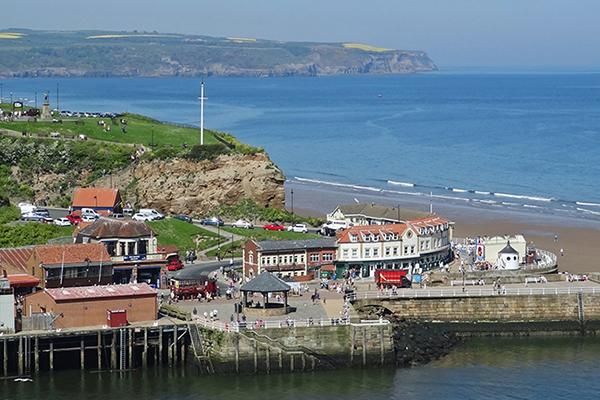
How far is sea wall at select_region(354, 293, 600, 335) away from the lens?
68.0 metres

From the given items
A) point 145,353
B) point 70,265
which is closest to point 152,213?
point 70,265

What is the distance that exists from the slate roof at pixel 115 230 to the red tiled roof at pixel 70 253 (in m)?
2.69

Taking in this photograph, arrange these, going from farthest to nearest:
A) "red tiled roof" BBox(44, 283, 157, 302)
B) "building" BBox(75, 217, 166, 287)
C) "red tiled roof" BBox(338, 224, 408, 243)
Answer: "red tiled roof" BBox(338, 224, 408, 243) → "building" BBox(75, 217, 166, 287) → "red tiled roof" BBox(44, 283, 157, 302)

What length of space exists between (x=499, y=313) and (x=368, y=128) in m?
124

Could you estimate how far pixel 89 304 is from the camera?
60.5 meters

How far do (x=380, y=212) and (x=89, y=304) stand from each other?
30659mm

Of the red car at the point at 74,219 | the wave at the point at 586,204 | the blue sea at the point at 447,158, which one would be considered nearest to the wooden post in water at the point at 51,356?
the red car at the point at 74,219

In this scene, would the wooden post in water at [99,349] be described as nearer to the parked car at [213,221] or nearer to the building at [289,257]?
the building at [289,257]

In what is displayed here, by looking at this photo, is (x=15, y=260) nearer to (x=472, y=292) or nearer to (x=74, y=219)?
(x=74, y=219)

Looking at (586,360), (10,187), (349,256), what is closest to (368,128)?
(10,187)

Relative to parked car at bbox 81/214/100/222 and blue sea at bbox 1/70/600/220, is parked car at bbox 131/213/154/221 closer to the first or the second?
parked car at bbox 81/214/100/222

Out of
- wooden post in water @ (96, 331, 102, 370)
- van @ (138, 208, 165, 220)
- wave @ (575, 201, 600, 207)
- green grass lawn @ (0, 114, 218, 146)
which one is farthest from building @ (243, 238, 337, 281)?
wave @ (575, 201, 600, 207)

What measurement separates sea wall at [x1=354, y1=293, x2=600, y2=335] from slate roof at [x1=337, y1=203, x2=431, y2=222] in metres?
15.8

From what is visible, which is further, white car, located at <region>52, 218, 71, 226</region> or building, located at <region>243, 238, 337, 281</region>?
white car, located at <region>52, 218, 71, 226</region>
